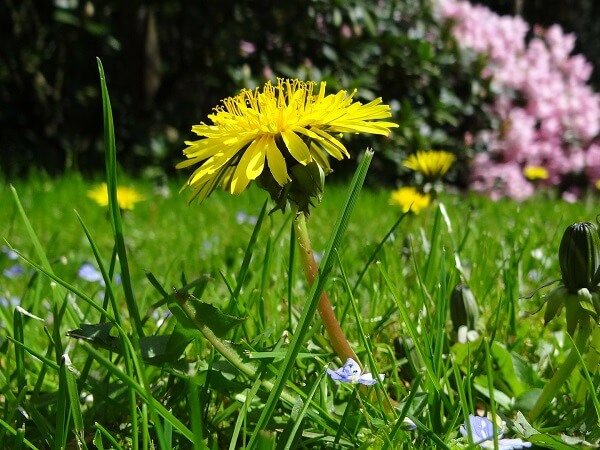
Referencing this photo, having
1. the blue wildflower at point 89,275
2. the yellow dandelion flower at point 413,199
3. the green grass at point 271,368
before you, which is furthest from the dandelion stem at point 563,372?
the blue wildflower at point 89,275

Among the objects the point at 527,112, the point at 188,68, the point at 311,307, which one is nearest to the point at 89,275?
the point at 311,307

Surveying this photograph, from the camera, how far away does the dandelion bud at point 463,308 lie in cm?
114

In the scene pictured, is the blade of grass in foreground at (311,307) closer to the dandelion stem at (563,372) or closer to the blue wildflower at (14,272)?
the dandelion stem at (563,372)

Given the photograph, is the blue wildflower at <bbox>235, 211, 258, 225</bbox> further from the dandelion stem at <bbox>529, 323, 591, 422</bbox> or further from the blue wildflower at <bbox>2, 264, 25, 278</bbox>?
the dandelion stem at <bbox>529, 323, 591, 422</bbox>

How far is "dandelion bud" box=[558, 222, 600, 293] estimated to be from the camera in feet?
2.54

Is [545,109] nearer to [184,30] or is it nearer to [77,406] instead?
[184,30]

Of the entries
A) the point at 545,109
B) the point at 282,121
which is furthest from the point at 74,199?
the point at 545,109

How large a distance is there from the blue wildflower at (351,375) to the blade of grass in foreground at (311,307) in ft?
0.37

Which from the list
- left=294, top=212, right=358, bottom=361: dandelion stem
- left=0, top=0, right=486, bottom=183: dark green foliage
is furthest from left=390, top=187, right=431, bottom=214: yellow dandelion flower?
left=0, top=0, right=486, bottom=183: dark green foliage

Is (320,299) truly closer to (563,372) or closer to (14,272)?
(563,372)

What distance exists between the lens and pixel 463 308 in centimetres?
115

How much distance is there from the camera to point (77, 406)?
78 cm

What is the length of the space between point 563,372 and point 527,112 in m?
4.86

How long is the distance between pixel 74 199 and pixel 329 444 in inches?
113
